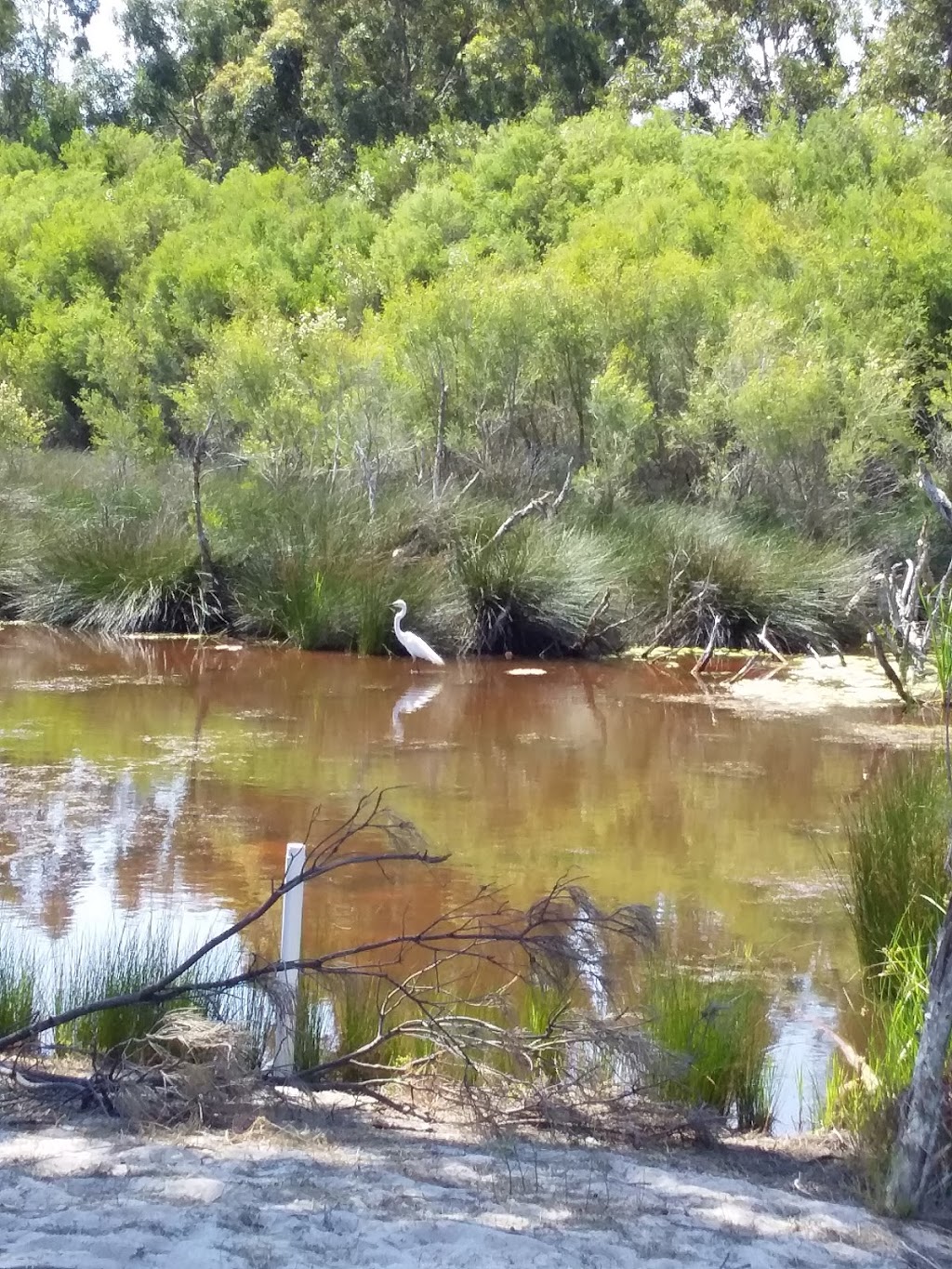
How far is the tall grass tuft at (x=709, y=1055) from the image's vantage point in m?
4.36

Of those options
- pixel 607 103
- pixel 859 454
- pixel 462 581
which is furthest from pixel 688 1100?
pixel 607 103

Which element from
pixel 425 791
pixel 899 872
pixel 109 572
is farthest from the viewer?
pixel 109 572

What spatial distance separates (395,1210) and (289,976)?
1.44 meters

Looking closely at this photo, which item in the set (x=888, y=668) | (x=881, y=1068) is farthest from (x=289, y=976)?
(x=888, y=668)

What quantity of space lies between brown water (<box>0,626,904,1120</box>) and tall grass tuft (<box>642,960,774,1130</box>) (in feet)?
0.74

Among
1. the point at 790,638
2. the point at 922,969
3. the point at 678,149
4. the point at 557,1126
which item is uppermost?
the point at 678,149

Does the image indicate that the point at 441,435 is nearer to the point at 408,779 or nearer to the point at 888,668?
the point at 888,668

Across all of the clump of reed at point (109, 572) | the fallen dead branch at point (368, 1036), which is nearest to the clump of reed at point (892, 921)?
the fallen dead branch at point (368, 1036)

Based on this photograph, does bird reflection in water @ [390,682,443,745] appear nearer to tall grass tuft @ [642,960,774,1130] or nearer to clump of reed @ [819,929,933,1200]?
clump of reed @ [819,929,933,1200]

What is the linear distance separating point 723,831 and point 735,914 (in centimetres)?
183

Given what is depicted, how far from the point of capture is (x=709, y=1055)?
4473mm

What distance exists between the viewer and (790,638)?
16.4 metres

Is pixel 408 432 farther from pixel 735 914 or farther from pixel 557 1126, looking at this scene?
pixel 557 1126

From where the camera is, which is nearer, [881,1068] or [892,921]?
[881,1068]
